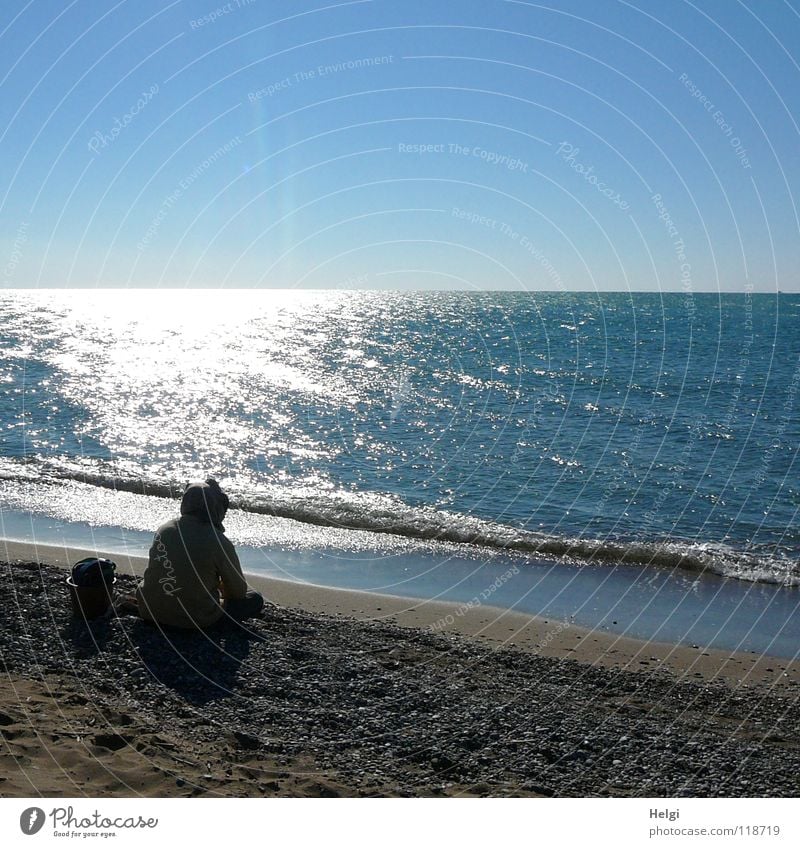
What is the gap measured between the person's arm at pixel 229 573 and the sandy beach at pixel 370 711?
0.44m

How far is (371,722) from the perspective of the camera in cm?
729

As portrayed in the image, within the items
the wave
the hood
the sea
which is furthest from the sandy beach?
the wave

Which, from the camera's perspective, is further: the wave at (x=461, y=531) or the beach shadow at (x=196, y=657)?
the wave at (x=461, y=531)

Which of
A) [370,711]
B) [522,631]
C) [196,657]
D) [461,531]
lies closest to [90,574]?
[196,657]

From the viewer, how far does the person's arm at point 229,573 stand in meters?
9.19

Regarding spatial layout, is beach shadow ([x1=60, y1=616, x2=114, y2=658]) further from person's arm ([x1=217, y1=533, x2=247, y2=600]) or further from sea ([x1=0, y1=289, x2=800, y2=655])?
sea ([x1=0, y1=289, x2=800, y2=655])

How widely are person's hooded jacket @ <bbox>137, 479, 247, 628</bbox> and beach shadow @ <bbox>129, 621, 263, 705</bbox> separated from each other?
19cm

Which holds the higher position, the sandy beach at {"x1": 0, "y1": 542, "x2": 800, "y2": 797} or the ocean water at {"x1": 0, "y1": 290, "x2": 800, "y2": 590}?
the ocean water at {"x1": 0, "y1": 290, "x2": 800, "y2": 590}

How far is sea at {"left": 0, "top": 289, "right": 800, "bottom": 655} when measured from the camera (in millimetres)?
13984

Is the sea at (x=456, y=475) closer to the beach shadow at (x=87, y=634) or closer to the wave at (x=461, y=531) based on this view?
the wave at (x=461, y=531)

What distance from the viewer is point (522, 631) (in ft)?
37.0

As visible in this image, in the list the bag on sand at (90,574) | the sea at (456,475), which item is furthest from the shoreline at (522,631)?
the bag on sand at (90,574)

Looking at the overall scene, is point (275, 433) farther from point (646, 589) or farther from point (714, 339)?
point (714, 339)

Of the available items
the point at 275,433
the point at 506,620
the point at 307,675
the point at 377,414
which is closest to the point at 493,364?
the point at 377,414
